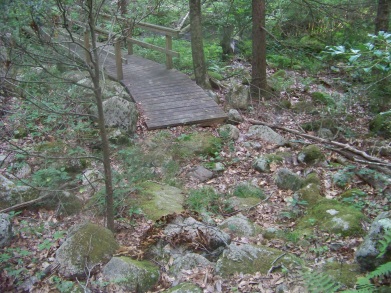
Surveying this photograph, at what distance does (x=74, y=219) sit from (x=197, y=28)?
637 cm

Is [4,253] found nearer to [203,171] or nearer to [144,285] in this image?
[144,285]

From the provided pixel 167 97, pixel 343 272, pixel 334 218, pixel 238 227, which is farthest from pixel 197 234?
pixel 167 97

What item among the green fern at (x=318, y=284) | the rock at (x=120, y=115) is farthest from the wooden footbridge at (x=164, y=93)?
the green fern at (x=318, y=284)

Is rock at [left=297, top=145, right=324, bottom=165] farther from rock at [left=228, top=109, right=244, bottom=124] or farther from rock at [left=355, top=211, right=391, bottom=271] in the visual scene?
rock at [left=355, top=211, right=391, bottom=271]

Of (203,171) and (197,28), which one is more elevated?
(197,28)

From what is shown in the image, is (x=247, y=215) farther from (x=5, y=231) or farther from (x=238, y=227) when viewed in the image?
(x=5, y=231)

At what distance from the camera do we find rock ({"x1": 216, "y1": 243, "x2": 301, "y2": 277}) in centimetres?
393

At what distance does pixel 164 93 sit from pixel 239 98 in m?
1.87

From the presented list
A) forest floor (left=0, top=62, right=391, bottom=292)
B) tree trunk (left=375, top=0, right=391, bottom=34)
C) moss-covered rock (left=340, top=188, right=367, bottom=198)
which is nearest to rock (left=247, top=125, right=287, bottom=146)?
forest floor (left=0, top=62, right=391, bottom=292)

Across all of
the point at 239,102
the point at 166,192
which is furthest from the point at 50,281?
the point at 239,102

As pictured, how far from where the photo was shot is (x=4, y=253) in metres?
4.74

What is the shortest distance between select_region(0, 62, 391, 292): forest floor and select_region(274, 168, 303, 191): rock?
0.12m

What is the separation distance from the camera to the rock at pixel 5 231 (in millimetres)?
4887

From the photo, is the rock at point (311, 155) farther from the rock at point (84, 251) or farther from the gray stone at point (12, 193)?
the gray stone at point (12, 193)
